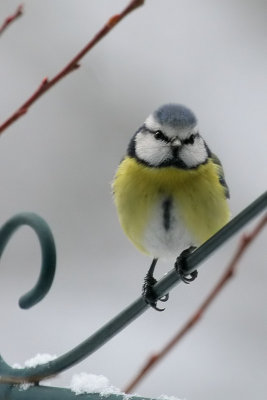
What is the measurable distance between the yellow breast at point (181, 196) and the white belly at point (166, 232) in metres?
0.01

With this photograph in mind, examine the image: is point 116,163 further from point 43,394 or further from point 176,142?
point 43,394

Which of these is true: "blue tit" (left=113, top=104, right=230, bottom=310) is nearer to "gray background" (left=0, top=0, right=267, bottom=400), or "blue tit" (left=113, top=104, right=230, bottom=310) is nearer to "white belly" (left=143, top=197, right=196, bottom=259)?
"white belly" (left=143, top=197, right=196, bottom=259)

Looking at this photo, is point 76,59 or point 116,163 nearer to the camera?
point 76,59

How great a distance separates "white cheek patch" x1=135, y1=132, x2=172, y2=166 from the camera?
2.23 meters

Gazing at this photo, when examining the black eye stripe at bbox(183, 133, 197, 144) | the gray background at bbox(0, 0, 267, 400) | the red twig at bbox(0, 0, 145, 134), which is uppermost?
the red twig at bbox(0, 0, 145, 134)

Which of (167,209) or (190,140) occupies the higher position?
(190,140)

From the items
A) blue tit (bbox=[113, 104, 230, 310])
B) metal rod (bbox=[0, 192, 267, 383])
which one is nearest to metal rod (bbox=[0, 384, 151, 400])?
metal rod (bbox=[0, 192, 267, 383])

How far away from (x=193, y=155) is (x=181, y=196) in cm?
15

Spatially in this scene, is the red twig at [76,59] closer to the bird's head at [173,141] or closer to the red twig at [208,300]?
the red twig at [208,300]

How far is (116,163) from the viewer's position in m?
4.66

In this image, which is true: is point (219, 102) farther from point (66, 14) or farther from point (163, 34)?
point (66, 14)

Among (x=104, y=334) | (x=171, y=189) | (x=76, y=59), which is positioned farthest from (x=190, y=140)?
(x=76, y=59)

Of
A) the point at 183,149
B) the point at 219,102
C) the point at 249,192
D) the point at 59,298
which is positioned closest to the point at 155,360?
the point at 183,149

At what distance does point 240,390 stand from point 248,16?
2594 millimetres
